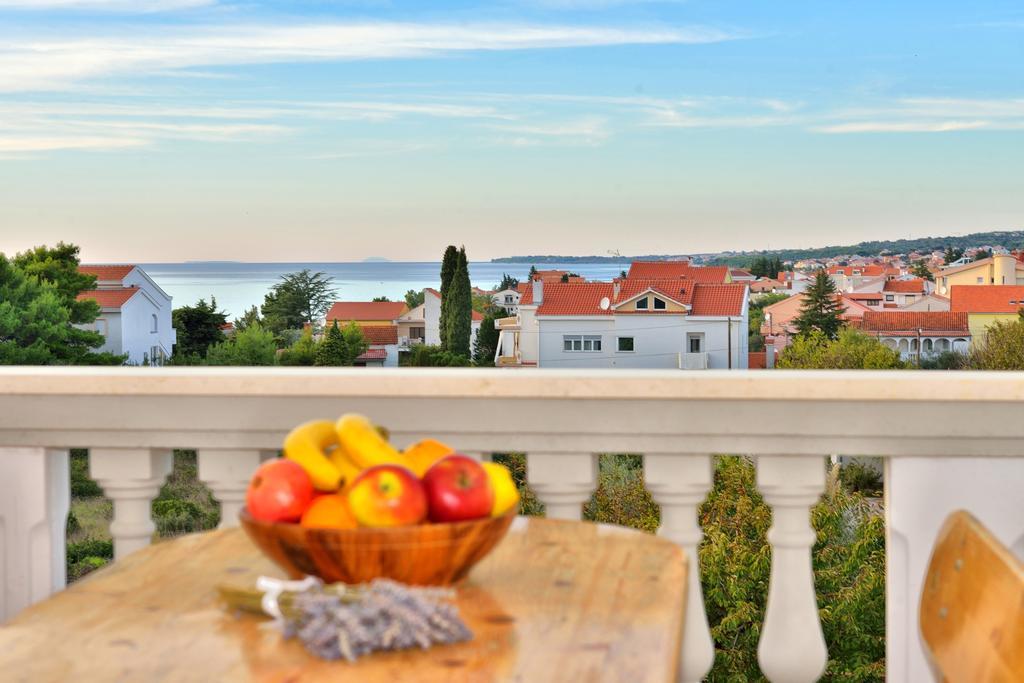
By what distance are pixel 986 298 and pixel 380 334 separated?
22452 mm

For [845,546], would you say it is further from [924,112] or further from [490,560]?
[924,112]

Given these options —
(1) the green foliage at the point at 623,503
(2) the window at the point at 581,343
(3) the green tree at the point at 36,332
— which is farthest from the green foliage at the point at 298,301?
(1) the green foliage at the point at 623,503

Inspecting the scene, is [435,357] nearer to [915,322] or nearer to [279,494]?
[915,322]

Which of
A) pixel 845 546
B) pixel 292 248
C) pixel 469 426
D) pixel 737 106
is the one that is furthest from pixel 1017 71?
pixel 469 426

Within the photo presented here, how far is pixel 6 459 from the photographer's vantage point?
149cm

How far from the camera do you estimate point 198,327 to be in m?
42.3

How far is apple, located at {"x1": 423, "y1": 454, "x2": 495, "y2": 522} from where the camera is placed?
869mm

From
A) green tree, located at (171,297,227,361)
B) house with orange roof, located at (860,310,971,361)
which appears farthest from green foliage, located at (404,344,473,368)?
house with orange roof, located at (860,310,971,361)

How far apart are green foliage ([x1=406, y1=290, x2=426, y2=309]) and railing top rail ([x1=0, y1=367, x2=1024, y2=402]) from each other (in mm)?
43827

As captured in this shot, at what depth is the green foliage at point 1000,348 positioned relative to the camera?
38094 mm

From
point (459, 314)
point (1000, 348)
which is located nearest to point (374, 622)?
point (459, 314)

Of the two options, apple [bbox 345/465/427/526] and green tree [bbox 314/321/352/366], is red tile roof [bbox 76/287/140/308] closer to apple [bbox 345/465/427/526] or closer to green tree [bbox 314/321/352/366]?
green tree [bbox 314/321/352/366]

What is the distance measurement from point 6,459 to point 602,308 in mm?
38686

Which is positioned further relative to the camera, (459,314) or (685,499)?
(459,314)
